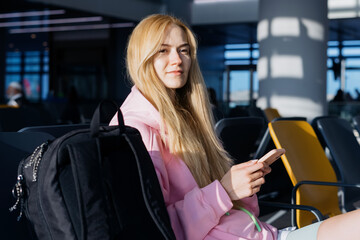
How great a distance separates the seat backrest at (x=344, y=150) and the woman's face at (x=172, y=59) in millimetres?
1476

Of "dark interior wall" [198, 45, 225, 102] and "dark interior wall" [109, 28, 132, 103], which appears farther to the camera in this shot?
"dark interior wall" [198, 45, 225, 102]

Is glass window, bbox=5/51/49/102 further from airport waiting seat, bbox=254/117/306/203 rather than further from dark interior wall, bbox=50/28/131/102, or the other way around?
airport waiting seat, bbox=254/117/306/203

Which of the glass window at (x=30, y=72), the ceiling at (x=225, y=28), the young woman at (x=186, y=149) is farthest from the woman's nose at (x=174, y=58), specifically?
the glass window at (x=30, y=72)

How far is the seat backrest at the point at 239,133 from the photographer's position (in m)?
3.22

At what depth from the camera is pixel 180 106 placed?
1806 mm

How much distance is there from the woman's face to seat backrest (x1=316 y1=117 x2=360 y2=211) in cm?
148

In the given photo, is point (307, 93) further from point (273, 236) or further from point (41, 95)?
point (41, 95)

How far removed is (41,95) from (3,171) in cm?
1180

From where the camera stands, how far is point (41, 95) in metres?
13.0

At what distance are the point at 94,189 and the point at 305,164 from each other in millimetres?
1787

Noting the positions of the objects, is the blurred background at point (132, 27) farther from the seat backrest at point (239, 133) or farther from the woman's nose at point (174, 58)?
the woman's nose at point (174, 58)

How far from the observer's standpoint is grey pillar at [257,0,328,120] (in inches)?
309

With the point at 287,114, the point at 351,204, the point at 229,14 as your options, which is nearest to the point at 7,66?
the point at 229,14

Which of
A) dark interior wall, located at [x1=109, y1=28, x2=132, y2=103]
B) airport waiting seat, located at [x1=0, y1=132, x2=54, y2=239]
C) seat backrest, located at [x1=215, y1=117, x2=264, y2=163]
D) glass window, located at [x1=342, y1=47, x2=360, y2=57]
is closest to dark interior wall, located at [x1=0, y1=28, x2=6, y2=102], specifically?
dark interior wall, located at [x1=109, y1=28, x2=132, y2=103]
